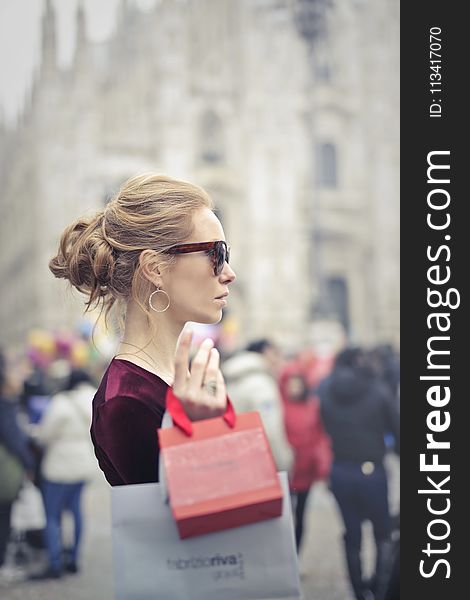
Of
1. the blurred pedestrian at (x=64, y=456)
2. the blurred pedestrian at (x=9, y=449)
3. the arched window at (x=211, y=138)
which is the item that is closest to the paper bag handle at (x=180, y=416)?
the blurred pedestrian at (x=9, y=449)

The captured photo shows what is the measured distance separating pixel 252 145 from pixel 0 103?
687 cm

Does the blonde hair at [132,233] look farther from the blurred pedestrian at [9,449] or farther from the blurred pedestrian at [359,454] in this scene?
the blurred pedestrian at [9,449]

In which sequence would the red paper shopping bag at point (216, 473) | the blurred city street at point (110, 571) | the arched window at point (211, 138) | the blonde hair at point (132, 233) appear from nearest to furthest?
the red paper shopping bag at point (216, 473) < the blonde hair at point (132, 233) < the blurred city street at point (110, 571) < the arched window at point (211, 138)

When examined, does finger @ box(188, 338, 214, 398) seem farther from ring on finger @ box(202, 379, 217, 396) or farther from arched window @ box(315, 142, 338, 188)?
arched window @ box(315, 142, 338, 188)

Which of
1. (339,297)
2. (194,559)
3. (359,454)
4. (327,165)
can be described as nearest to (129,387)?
(194,559)

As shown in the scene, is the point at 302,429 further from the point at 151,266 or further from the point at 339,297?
the point at 339,297

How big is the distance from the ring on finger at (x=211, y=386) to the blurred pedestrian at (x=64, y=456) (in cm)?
455

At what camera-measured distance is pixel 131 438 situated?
1424mm

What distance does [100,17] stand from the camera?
19.6 metres

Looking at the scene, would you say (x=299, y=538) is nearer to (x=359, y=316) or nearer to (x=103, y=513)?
(x=103, y=513)

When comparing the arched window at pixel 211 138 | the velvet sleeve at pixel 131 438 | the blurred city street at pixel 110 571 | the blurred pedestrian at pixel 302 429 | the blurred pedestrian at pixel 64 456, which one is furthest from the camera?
the arched window at pixel 211 138

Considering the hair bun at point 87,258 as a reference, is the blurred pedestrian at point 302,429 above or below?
above

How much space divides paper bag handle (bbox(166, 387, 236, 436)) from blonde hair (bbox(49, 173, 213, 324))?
0.85 ft

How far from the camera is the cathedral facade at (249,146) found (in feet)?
69.3
